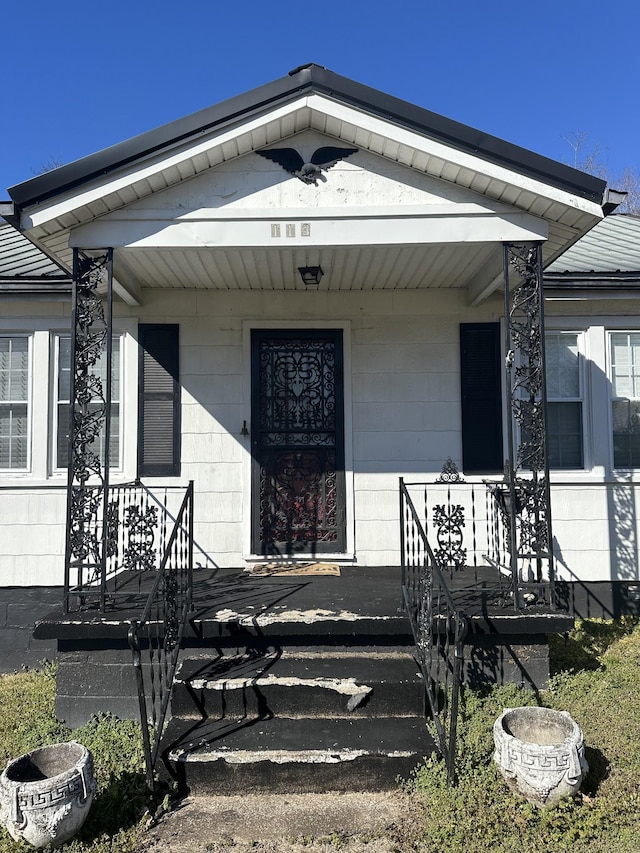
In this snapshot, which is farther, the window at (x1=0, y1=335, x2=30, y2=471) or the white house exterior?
the window at (x1=0, y1=335, x2=30, y2=471)

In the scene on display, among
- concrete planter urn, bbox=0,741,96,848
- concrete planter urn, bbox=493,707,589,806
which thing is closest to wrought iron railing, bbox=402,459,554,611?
concrete planter urn, bbox=493,707,589,806

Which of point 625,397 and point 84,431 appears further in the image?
point 625,397

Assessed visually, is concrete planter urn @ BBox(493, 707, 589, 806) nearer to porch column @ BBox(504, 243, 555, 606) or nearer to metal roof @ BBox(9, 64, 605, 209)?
porch column @ BBox(504, 243, 555, 606)

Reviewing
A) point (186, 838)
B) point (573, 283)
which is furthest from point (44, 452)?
point (573, 283)

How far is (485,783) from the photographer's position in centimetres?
389

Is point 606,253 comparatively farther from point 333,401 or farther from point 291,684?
point 291,684

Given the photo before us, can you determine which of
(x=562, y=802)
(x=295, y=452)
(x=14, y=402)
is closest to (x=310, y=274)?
(x=295, y=452)

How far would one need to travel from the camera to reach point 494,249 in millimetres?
5773

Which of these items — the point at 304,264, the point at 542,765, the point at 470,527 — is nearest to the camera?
the point at 542,765

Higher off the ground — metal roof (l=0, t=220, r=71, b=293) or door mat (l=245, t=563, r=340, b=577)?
metal roof (l=0, t=220, r=71, b=293)

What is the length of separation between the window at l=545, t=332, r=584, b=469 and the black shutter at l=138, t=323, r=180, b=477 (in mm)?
3967

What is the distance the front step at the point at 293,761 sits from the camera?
397cm

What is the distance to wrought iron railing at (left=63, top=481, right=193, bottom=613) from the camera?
5.02 meters

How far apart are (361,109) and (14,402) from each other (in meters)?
4.58
